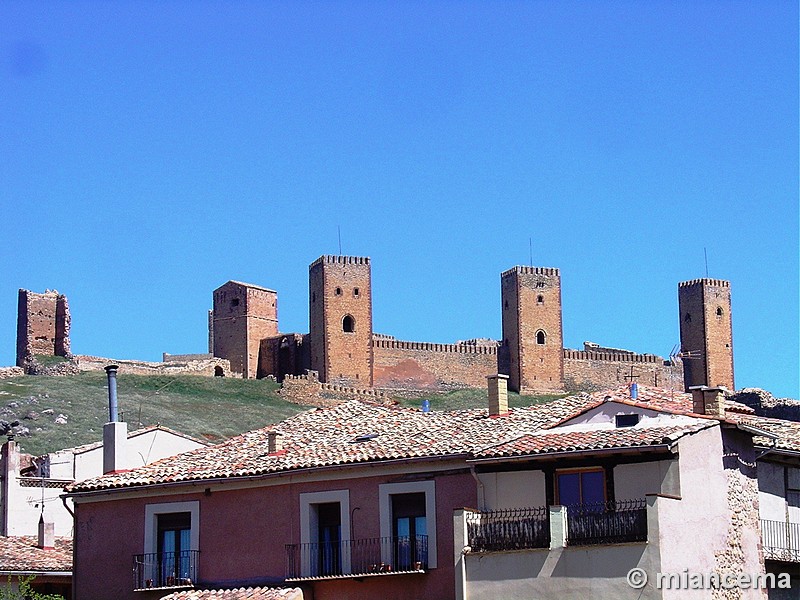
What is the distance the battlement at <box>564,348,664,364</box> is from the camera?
10094cm

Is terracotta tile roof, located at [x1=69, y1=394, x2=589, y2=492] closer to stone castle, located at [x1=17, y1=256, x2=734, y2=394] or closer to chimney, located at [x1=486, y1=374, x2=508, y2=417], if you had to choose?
chimney, located at [x1=486, y1=374, x2=508, y2=417]

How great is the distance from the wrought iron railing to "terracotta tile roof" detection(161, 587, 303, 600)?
503 cm

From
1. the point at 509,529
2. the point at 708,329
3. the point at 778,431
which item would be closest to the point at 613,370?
the point at 708,329

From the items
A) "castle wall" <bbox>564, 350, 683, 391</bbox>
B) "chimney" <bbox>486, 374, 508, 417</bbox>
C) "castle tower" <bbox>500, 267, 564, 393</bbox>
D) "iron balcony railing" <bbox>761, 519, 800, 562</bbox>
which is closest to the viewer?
"iron balcony railing" <bbox>761, 519, 800, 562</bbox>

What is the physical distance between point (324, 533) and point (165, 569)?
3.01m

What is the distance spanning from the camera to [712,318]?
100750 mm

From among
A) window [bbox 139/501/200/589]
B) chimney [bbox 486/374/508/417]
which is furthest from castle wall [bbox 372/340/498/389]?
window [bbox 139/501/200/589]

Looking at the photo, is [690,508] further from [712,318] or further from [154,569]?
[712,318]

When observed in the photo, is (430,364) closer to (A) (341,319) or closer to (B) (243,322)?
(A) (341,319)

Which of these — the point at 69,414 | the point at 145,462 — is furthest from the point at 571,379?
the point at 145,462

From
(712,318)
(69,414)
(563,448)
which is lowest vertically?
(563,448)

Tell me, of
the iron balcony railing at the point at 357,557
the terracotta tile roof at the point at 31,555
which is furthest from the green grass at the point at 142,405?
the iron balcony railing at the point at 357,557

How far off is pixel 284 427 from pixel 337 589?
213 inches

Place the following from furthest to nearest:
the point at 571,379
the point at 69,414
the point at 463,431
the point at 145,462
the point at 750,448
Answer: the point at 571,379
the point at 69,414
the point at 145,462
the point at 463,431
the point at 750,448
